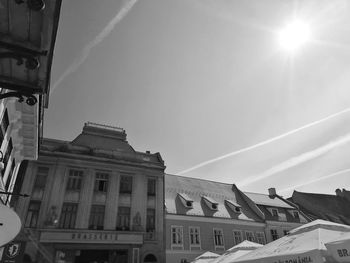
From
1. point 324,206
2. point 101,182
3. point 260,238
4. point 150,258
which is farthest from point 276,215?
point 101,182

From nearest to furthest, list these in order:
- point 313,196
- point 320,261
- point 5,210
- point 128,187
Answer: point 5,210 → point 320,261 → point 128,187 → point 313,196

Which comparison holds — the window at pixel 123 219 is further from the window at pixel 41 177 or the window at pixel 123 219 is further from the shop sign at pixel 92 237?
the window at pixel 41 177

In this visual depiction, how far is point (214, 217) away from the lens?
23953mm

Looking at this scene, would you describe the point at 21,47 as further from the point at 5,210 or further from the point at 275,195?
the point at 275,195

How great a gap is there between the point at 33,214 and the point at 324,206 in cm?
4013

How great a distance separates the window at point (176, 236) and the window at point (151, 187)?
366 centimetres

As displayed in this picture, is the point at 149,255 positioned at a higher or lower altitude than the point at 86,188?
lower

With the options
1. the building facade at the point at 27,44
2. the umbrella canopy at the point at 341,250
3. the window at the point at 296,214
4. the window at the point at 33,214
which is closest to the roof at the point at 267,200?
the window at the point at 296,214

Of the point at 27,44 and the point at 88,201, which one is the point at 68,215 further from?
the point at 27,44

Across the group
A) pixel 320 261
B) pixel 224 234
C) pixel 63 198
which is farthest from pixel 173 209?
pixel 320 261

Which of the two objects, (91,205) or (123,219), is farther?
(123,219)

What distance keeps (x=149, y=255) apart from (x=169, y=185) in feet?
29.4

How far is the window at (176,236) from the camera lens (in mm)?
20966

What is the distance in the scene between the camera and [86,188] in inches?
757
